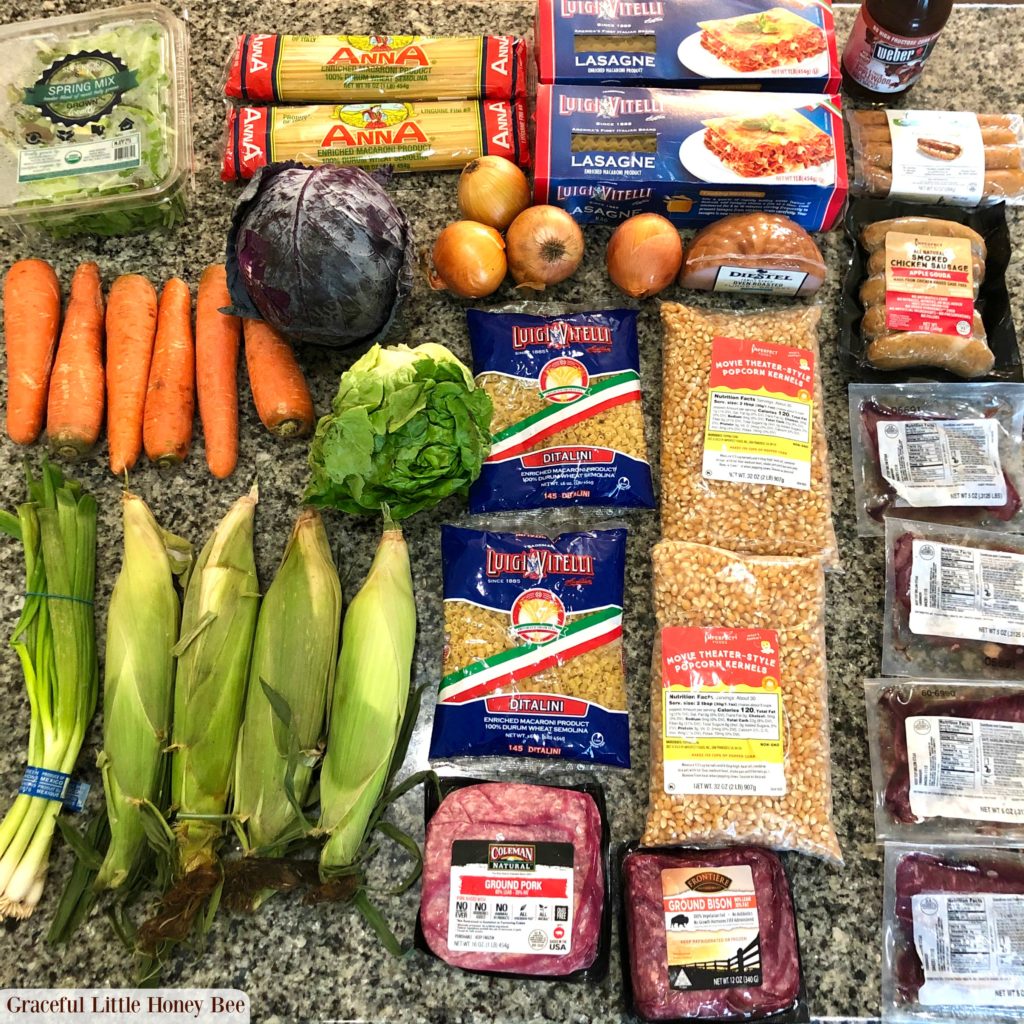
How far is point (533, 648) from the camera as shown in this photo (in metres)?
1.09

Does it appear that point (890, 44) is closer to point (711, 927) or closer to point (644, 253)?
point (644, 253)

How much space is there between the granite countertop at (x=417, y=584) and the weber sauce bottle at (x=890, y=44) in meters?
0.12

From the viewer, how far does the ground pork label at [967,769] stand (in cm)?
101

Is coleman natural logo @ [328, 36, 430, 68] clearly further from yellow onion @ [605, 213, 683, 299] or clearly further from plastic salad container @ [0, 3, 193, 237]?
yellow onion @ [605, 213, 683, 299]

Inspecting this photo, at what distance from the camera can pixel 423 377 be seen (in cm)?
106

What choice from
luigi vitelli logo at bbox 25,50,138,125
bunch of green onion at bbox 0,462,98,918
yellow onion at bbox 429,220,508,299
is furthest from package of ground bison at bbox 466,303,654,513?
luigi vitelli logo at bbox 25,50,138,125

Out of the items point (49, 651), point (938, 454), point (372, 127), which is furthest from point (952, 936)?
point (372, 127)

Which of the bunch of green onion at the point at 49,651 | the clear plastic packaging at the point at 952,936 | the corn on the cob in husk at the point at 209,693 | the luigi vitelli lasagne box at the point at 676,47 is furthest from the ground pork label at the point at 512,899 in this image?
the luigi vitelli lasagne box at the point at 676,47

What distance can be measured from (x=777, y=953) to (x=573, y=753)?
13.0 inches

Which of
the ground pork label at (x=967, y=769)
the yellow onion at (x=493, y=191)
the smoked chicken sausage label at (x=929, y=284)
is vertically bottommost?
the ground pork label at (x=967, y=769)

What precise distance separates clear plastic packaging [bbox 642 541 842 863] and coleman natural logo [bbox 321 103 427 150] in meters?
0.81

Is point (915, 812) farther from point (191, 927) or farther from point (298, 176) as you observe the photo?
point (298, 176)

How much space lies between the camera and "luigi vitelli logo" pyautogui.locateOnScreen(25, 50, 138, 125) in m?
1.30

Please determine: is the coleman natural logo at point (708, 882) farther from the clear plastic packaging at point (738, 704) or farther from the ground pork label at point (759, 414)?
the ground pork label at point (759, 414)
